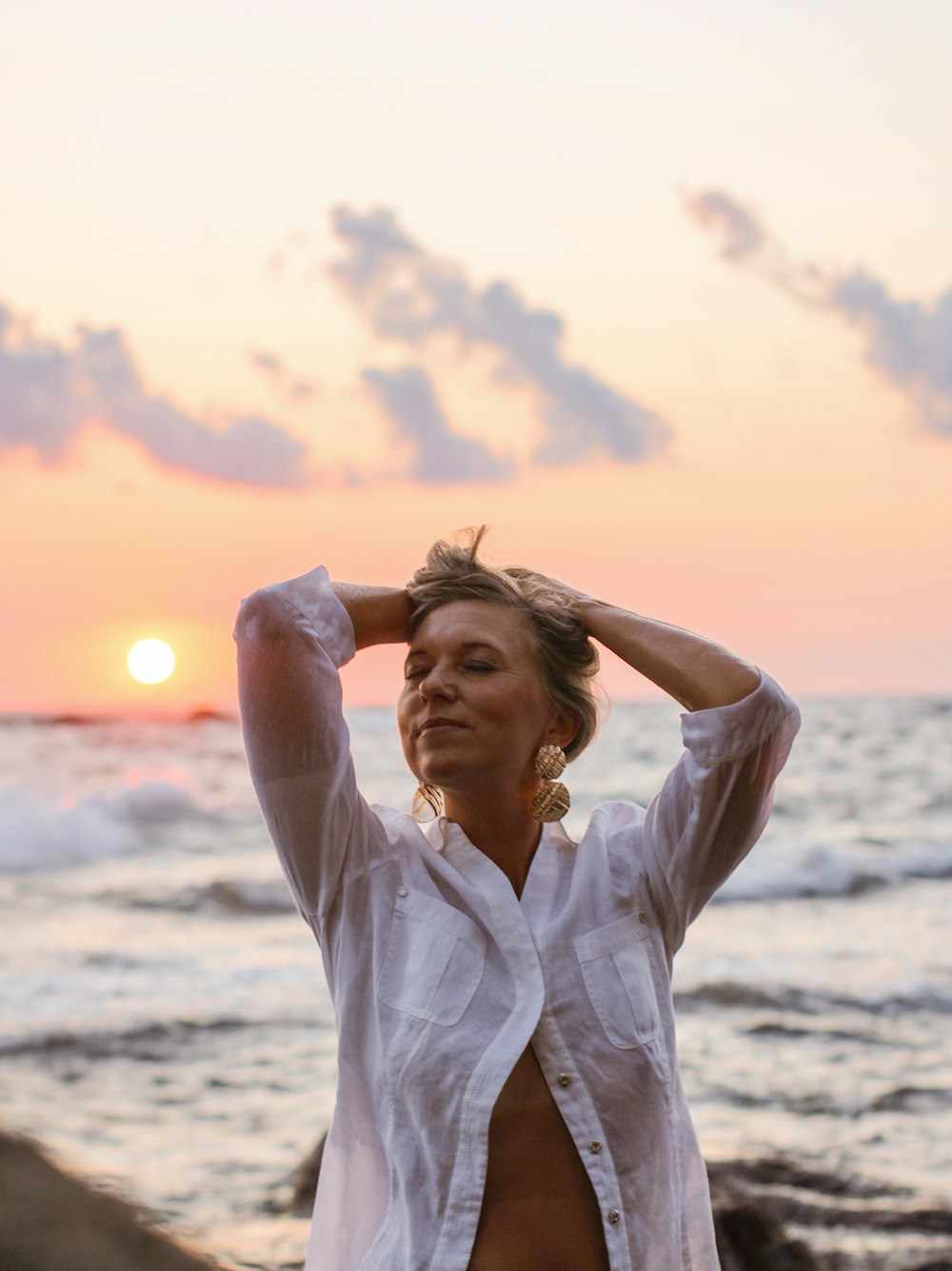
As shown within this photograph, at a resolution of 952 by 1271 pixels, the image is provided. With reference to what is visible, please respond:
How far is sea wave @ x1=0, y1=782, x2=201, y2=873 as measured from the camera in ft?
56.7

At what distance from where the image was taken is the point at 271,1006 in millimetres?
9492

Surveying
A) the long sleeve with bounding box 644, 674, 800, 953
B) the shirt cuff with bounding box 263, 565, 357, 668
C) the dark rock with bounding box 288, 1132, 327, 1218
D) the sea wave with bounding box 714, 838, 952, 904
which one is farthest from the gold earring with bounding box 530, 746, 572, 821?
the sea wave with bounding box 714, 838, 952, 904

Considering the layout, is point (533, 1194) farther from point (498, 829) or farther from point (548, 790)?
point (548, 790)

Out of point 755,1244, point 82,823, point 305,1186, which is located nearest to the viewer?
point 755,1244

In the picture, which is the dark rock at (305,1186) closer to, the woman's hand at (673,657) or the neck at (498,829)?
the neck at (498,829)

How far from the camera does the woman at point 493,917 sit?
2.41 meters

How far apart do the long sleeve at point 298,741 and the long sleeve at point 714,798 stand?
0.61 meters

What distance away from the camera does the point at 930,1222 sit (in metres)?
5.58

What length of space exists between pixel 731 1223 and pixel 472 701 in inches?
128

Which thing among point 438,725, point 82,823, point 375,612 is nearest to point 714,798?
point 438,725

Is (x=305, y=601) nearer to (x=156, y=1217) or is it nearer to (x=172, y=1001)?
(x=156, y=1217)

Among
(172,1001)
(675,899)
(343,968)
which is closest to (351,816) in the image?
(343,968)

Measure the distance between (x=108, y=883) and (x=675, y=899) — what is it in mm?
13274

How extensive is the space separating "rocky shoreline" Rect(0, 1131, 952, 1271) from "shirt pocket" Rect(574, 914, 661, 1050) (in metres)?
2.72
